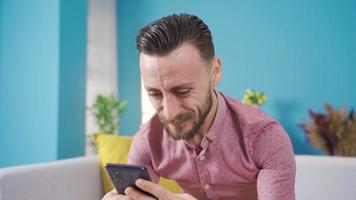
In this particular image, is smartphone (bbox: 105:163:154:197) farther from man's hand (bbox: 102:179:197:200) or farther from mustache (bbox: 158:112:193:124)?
mustache (bbox: 158:112:193:124)

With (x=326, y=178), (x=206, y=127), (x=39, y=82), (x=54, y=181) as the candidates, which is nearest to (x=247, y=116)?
(x=206, y=127)

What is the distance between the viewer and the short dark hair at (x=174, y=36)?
32.7 inches

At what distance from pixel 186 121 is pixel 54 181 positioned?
70 cm

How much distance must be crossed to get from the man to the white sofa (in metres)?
0.38

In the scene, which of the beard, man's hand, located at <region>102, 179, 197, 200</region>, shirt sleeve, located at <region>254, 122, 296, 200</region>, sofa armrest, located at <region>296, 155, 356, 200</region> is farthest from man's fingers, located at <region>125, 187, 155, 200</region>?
sofa armrest, located at <region>296, 155, 356, 200</region>

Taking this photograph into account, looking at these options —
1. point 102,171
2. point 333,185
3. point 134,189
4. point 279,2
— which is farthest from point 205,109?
point 279,2

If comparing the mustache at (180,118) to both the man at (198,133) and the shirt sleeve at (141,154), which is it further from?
the shirt sleeve at (141,154)

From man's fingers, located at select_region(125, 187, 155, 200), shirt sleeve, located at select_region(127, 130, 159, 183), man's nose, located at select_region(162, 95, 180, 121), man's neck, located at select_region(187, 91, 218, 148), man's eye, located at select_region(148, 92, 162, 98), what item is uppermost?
man's eye, located at select_region(148, 92, 162, 98)

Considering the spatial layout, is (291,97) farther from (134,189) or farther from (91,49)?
(134,189)

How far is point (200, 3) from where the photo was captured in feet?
9.53

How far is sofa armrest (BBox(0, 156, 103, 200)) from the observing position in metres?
1.15

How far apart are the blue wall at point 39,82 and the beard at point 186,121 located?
1507 mm

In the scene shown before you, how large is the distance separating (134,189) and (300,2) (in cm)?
215

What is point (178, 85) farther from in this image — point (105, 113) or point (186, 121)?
point (105, 113)
